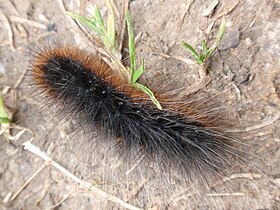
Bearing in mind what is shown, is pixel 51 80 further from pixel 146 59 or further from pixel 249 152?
pixel 249 152

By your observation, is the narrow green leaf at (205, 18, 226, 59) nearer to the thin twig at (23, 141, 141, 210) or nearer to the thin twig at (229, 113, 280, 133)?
the thin twig at (229, 113, 280, 133)

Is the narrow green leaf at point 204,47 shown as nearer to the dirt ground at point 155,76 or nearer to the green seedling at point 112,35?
the dirt ground at point 155,76

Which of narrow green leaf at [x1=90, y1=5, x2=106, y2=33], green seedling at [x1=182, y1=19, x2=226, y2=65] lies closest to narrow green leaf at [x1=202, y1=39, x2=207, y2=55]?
green seedling at [x1=182, y1=19, x2=226, y2=65]

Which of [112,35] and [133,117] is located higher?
[112,35]

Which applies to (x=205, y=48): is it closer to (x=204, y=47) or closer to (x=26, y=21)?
(x=204, y=47)

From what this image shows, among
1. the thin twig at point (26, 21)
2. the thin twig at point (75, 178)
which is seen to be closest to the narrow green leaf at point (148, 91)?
the thin twig at point (75, 178)

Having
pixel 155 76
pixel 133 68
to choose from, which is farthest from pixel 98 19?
pixel 155 76
